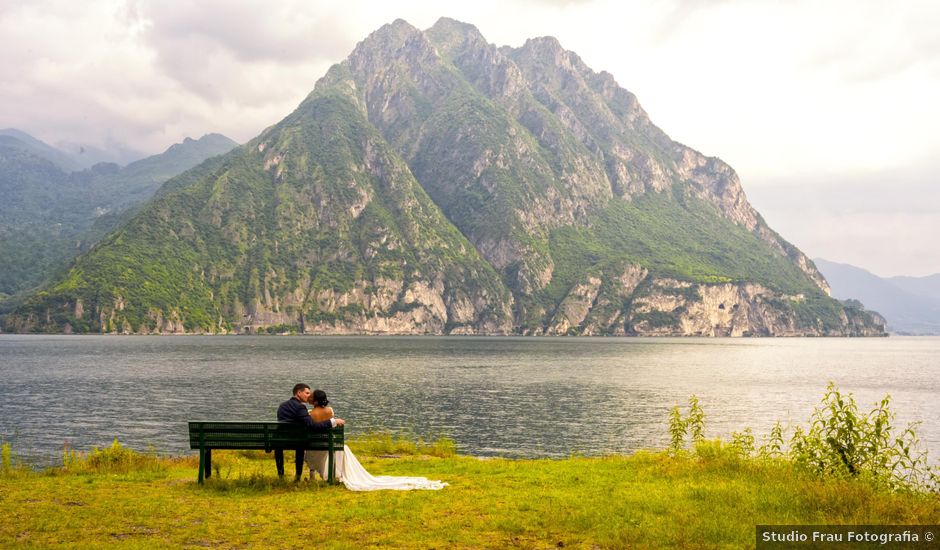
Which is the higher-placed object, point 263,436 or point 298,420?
point 298,420

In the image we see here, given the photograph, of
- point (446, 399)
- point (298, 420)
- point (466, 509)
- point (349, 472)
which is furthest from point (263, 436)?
point (446, 399)

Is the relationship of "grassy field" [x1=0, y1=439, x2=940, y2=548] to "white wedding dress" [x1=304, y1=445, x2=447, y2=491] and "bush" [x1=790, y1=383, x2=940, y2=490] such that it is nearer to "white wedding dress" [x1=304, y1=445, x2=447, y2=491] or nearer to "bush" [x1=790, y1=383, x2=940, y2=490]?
"white wedding dress" [x1=304, y1=445, x2=447, y2=491]

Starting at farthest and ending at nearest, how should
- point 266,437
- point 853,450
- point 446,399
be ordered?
point 446,399 → point 266,437 → point 853,450

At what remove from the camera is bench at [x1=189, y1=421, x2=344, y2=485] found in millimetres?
19844

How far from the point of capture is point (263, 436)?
19.9 m

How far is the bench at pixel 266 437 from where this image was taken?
19.8 meters

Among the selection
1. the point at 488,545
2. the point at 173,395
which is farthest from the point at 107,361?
the point at 488,545

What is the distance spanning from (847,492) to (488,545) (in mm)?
9274

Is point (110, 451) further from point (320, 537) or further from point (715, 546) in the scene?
point (715, 546)

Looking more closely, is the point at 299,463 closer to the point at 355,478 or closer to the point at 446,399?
the point at 355,478

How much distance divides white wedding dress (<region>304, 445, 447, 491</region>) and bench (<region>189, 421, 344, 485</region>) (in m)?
0.29

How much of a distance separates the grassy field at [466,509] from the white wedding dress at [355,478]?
50cm

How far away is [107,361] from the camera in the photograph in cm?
13525

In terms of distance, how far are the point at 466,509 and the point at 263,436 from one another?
731cm
